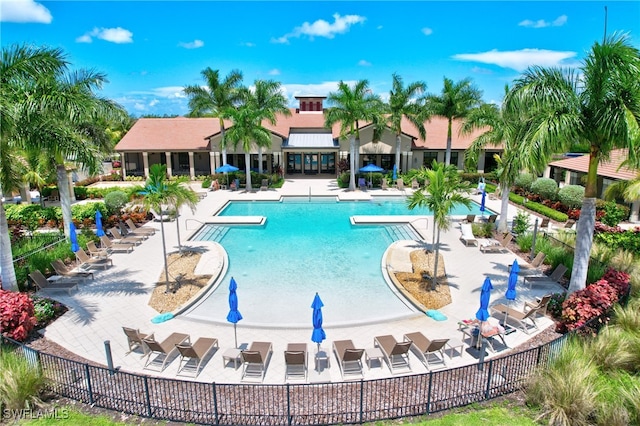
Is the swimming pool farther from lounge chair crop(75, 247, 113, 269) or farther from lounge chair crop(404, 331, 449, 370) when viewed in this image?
lounge chair crop(75, 247, 113, 269)

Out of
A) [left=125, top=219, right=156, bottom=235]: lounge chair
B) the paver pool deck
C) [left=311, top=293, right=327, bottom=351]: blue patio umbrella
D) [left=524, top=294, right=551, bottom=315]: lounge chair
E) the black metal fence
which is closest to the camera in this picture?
the black metal fence

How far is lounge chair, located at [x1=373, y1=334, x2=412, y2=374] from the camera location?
34.7 ft

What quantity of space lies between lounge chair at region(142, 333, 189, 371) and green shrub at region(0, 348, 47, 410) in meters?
2.32

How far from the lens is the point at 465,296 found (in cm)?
1502

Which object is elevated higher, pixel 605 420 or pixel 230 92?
pixel 230 92

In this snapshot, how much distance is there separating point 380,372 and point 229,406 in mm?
3841

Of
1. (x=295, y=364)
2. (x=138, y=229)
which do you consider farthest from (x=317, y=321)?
(x=138, y=229)

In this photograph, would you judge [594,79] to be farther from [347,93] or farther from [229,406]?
[347,93]

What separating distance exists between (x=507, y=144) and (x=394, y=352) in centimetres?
1423

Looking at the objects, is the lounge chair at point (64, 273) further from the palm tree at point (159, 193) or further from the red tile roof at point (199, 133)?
the red tile roof at point (199, 133)

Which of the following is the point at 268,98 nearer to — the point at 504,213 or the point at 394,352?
the point at 504,213

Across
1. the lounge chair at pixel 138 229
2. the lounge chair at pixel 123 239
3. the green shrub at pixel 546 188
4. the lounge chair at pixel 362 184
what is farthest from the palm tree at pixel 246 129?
the green shrub at pixel 546 188

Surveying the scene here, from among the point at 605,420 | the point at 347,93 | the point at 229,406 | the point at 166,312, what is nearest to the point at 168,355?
the point at 229,406

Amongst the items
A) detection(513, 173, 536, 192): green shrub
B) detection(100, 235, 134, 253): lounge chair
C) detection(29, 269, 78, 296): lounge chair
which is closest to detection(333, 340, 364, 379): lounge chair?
detection(29, 269, 78, 296): lounge chair
